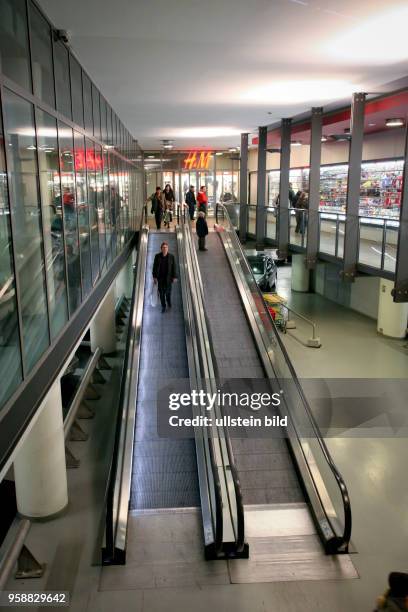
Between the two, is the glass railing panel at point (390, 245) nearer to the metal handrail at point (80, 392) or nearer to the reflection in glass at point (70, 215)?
the reflection in glass at point (70, 215)

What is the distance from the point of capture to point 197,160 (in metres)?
35.6

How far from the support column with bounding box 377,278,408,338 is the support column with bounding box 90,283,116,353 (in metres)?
9.28

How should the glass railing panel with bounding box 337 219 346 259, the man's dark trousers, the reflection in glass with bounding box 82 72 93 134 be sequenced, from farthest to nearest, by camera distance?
the glass railing panel with bounding box 337 219 346 259
the man's dark trousers
the reflection in glass with bounding box 82 72 93 134

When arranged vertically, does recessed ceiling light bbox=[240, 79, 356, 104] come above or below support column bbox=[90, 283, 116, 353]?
above

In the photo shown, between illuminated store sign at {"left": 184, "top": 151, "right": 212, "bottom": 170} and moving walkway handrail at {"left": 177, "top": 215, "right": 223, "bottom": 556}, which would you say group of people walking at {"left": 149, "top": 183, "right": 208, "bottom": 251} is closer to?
moving walkway handrail at {"left": 177, "top": 215, "right": 223, "bottom": 556}

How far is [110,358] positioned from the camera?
1923cm

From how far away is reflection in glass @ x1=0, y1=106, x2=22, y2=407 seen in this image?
4.68 metres

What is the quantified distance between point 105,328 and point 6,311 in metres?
14.6

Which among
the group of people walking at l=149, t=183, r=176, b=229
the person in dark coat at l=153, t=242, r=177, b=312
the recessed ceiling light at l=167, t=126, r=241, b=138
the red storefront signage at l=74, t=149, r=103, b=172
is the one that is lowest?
the person in dark coat at l=153, t=242, r=177, b=312

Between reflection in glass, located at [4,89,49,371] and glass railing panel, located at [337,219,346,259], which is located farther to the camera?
glass railing panel, located at [337,219,346,259]

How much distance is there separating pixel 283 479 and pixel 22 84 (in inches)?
265

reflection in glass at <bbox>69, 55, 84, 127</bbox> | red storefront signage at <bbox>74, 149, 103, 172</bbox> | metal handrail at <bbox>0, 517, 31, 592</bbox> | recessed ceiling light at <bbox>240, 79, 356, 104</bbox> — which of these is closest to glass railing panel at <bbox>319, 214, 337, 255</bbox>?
recessed ceiling light at <bbox>240, 79, 356, 104</bbox>

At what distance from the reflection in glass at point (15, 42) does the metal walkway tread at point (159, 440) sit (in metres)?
6.26

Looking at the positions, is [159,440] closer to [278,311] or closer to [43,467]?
[43,467]
